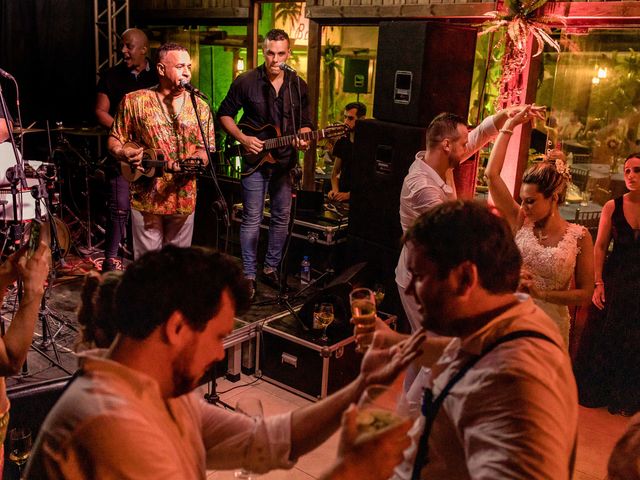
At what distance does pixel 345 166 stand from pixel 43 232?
4234 mm

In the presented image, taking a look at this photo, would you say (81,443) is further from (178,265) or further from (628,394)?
(628,394)

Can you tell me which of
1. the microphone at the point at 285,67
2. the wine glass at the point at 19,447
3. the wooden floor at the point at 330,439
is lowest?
the wooden floor at the point at 330,439

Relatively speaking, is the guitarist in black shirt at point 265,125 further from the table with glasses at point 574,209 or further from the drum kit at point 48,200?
the table with glasses at point 574,209

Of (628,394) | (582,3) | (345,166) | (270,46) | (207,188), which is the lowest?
(628,394)

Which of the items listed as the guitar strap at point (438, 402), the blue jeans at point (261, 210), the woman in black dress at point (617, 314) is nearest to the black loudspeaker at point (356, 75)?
the blue jeans at point (261, 210)

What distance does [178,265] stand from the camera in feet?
4.61

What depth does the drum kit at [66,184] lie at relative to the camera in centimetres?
508

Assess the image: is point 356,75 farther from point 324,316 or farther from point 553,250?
point 553,250

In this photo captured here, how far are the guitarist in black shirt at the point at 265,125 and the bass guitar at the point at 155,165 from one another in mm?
804

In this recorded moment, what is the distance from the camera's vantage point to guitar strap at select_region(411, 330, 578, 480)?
4.50 feet

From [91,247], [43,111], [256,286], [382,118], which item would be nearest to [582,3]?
[382,118]

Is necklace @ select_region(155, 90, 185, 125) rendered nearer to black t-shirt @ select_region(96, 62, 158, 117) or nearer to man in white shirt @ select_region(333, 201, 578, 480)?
black t-shirt @ select_region(96, 62, 158, 117)

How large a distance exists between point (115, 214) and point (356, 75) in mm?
2840

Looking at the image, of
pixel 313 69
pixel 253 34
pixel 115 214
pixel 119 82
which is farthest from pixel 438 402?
pixel 253 34
